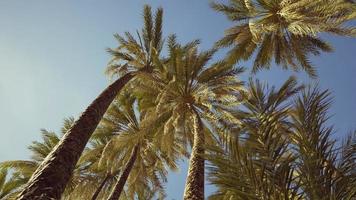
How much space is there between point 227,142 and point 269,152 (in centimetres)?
55

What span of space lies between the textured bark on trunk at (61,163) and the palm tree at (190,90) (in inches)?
142

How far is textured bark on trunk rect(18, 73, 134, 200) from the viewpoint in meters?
5.43

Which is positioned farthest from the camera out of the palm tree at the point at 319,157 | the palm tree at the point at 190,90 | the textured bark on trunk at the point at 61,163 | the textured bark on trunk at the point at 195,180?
the palm tree at the point at 190,90

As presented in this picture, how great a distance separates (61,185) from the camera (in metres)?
5.79

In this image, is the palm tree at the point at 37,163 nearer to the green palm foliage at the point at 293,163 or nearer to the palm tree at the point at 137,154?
the palm tree at the point at 137,154

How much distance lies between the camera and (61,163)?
245 inches

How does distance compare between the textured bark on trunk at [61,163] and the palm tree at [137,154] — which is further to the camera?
the palm tree at [137,154]

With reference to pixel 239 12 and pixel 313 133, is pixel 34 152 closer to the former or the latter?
pixel 239 12

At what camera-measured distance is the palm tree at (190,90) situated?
39.8ft

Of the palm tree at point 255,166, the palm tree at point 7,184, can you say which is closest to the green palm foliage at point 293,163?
the palm tree at point 255,166

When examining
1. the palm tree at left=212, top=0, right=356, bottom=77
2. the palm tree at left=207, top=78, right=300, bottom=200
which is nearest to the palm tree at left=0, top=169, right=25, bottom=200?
the palm tree at left=212, top=0, right=356, bottom=77

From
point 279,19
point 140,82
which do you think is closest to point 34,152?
point 140,82

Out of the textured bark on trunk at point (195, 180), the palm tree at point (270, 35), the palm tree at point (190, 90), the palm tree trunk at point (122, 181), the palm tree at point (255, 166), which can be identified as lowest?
the palm tree at point (255, 166)

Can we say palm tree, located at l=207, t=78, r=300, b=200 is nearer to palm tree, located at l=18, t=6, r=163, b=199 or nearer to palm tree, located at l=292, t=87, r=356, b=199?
palm tree, located at l=292, t=87, r=356, b=199
